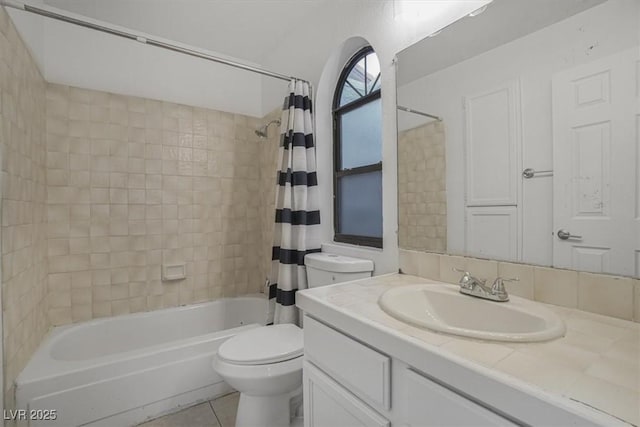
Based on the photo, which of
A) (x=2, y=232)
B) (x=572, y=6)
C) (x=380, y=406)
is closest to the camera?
(x=380, y=406)

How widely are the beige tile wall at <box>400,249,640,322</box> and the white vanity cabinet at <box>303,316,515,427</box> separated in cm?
53

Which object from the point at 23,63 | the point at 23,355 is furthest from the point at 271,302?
the point at 23,63

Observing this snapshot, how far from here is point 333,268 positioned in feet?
5.00

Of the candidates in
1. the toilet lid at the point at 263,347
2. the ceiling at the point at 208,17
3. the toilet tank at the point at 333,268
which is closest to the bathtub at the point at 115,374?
the toilet lid at the point at 263,347

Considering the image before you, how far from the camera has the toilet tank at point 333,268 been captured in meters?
1.48

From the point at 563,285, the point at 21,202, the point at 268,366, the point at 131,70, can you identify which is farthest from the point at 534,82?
the point at 131,70

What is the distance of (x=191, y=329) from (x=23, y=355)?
100 cm

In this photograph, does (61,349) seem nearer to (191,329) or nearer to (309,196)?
(191,329)

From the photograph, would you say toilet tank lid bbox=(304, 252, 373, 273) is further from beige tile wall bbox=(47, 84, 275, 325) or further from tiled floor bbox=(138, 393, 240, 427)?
beige tile wall bbox=(47, 84, 275, 325)

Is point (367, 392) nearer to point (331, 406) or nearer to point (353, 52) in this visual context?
point (331, 406)

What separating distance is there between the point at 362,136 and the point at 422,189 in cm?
67

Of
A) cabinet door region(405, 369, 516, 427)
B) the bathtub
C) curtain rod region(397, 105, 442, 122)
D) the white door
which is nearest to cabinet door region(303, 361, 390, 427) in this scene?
cabinet door region(405, 369, 516, 427)

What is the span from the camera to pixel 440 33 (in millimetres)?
1173

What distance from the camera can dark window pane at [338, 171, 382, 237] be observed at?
1.68m
